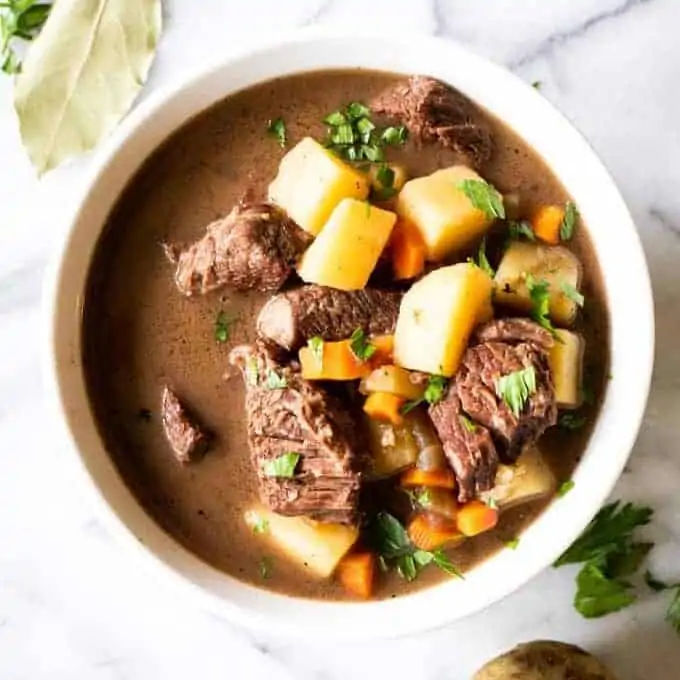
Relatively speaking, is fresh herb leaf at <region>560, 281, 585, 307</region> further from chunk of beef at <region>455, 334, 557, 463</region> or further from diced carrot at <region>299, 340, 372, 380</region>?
diced carrot at <region>299, 340, 372, 380</region>

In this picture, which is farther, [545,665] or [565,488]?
[545,665]

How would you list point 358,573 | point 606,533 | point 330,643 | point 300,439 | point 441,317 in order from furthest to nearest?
point 330,643
point 606,533
point 358,573
point 300,439
point 441,317

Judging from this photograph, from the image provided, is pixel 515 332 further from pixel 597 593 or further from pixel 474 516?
pixel 597 593

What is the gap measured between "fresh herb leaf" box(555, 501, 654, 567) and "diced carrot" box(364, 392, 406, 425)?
695mm

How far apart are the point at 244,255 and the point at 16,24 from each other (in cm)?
103

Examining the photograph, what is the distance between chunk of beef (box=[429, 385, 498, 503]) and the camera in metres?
2.78

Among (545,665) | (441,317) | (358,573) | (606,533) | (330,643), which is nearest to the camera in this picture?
(441,317)

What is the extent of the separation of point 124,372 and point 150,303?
0.52 ft

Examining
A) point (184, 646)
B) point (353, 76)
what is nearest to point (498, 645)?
point (184, 646)

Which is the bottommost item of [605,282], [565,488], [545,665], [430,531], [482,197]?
[545,665]

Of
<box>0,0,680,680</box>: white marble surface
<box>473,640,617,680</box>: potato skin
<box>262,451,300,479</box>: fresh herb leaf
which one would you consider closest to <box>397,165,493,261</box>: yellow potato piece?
<box>262,451,300,479</box>: fresh herb leaf

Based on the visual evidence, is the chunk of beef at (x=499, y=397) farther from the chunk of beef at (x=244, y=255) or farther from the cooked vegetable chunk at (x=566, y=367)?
the chunk of beef at (x=244, y=255)

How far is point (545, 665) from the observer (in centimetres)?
318

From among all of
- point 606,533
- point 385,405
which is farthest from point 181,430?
point 606,533
